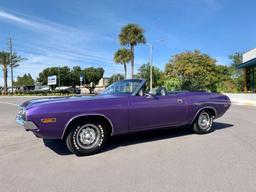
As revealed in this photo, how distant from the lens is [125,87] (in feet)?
21.5

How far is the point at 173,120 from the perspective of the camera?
680 cm

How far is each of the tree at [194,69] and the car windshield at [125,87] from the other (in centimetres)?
3903

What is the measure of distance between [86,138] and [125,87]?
1.63m

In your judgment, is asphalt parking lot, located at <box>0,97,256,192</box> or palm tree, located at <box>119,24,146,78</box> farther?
palm tree, located at <box>119,24,146,78</box>

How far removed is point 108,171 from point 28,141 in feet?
11.0

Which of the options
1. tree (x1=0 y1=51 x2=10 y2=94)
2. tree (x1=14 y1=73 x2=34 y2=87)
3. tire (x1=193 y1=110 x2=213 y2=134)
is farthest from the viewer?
tree (x1=14 y1=73 x2=34 y2=87)

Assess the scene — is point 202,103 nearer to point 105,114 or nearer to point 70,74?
point 105,114

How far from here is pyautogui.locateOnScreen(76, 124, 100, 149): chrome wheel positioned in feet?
18.1

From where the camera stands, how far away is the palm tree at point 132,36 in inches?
1547

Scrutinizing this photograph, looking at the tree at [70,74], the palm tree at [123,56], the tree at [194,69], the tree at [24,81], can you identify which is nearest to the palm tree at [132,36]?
the palm tree at [123,56]

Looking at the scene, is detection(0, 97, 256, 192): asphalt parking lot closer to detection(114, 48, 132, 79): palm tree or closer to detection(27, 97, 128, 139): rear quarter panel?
detection(27, 97, 128, 139): rear quarter panel

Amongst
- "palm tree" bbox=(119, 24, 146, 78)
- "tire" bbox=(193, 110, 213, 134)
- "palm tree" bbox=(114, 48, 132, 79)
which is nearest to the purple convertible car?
"tire" bbox=(193, 110, 213, 134)

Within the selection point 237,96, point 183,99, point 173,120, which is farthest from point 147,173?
point 237,96

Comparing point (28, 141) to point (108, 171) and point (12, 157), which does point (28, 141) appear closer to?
point (12, 157)
